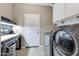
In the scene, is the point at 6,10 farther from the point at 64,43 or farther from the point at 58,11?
the point at 64,43

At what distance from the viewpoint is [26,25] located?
1.20 m

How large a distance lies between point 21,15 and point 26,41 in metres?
0.28

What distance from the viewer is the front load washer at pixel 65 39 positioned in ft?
3.27

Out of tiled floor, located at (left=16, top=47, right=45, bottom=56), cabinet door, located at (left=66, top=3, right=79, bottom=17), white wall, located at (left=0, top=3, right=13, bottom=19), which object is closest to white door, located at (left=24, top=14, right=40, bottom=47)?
tiled floor, located at (left=16, top=47, right=45, bottom=56)

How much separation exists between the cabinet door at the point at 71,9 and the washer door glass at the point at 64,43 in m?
0.19

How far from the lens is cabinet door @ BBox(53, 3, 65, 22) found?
115 centimetres

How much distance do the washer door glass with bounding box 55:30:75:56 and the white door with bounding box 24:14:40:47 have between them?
214mm

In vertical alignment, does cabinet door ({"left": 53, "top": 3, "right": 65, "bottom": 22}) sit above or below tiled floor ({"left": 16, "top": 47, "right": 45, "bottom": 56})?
above

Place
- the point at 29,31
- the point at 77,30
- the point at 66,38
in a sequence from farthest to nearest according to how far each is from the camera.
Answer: the point at 29,31
the point at 66,38
the point at 77,30

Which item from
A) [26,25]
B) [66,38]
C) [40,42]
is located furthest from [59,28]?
[26,25]

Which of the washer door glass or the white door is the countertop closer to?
the white door

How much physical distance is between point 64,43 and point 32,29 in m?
0.37

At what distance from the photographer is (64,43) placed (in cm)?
115

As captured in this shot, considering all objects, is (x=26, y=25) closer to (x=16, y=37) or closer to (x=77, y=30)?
(x=16, y=37)
